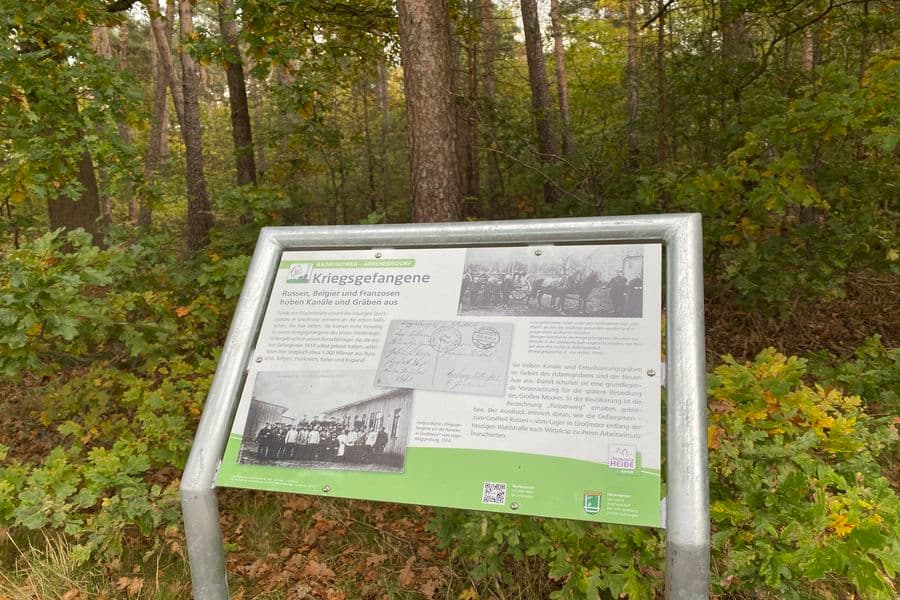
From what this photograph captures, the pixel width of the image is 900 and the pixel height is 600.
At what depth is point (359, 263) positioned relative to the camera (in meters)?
2.15

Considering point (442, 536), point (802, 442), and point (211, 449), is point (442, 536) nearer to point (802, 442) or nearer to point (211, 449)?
point (211, 449)

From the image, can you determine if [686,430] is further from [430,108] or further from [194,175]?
[194,175]

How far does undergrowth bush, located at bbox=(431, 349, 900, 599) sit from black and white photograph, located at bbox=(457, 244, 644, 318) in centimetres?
96

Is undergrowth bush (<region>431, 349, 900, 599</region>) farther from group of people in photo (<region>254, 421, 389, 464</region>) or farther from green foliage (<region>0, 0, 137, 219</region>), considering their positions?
green foliage (<region>0, 0, 137, 219</region>)

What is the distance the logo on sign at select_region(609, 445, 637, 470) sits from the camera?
5.12 ft

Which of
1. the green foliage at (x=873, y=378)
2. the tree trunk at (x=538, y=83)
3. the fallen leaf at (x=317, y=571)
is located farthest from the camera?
the tree trunk at (x=538, y=83)

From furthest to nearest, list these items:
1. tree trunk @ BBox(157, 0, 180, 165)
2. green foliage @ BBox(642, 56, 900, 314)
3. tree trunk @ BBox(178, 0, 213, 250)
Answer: tree trunk @ BBox(157, 0, 180, 165), tree trunk @ BBox(178, 0, 213, 250), green foliage @ BBox(642, 56, 900, 314)

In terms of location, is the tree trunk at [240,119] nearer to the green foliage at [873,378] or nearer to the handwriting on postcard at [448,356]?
the handwriting on postcard at [448,356]

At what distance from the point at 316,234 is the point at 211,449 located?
0.87 m

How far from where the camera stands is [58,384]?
4.71 metres

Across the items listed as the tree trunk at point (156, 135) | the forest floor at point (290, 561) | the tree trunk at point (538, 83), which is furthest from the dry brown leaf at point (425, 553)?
the tree trunk at point (156, 135)

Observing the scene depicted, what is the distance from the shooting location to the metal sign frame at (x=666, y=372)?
4.92ft

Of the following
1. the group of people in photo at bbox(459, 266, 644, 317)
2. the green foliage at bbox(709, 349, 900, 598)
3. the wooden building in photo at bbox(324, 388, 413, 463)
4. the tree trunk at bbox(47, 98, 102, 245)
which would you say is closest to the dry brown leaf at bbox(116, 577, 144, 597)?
the wooden building in photo at bbox(324, 388, 413, 463)

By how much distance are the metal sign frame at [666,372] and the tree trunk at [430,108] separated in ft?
6.15
